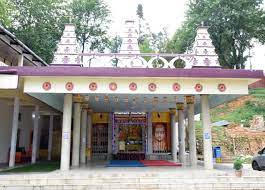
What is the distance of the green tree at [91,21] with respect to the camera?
34.4 metres

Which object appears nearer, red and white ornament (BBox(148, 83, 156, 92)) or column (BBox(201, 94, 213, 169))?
red and white ornament (BBox(148, 83, 156, 92))

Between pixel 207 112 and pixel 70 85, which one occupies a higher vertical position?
→ pixel 70 85

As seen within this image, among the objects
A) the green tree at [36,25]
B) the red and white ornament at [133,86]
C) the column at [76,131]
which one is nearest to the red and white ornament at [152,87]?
the red and white ornament at [133,86]

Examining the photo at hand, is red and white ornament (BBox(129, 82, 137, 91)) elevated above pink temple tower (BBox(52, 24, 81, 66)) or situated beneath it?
situated beneath

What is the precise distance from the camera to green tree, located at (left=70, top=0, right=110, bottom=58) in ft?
113

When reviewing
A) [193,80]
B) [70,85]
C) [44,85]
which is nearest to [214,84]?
[193,80]

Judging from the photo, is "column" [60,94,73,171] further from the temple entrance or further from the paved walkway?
the temple entrance

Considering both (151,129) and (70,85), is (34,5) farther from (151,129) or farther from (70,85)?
(70,85)

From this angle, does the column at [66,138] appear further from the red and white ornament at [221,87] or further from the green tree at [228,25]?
the green tree at [228,25]

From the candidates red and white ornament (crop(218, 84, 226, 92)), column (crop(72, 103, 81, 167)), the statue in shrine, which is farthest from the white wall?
red and white ornament (crop(218, 84, 226, 92))

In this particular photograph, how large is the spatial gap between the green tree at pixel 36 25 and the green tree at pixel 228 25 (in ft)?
46.5

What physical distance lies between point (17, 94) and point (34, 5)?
18.8 metres

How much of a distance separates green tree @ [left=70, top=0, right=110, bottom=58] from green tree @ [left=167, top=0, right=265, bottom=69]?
881 centimetres

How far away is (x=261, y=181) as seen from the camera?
30.1 ft
